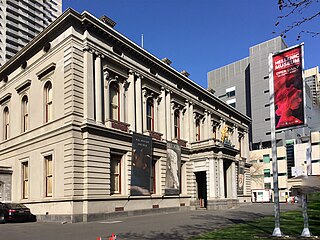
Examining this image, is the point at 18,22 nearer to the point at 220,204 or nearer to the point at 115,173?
the point at 220,204

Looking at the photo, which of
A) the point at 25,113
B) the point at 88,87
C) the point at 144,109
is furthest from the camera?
the point at 144,109

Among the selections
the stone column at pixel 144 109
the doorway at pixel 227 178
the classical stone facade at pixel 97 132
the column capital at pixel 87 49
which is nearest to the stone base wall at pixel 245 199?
the doorway at pixel 227 178

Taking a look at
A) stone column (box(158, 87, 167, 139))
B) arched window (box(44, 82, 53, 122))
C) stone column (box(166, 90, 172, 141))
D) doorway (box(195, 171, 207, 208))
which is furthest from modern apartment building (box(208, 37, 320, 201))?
arched window (box(44, 82, 53, 122))

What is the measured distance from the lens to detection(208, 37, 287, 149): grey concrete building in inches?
3907

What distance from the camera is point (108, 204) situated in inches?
1011

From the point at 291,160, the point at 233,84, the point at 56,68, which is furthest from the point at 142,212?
the point at 233,84

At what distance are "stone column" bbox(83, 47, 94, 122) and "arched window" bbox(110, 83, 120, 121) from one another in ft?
8.88

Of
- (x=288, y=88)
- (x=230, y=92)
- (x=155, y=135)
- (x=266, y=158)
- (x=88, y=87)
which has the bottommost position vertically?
(x=266, y=158)

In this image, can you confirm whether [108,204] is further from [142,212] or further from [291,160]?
[291,160]

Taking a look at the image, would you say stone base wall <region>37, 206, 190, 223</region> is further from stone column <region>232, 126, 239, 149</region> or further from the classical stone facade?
stone column <region>232, 126, 239, 149</region>

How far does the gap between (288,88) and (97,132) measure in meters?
14.6

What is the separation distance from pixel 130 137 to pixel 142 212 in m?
5.85

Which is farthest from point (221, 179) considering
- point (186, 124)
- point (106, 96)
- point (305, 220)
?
point (305, 220)

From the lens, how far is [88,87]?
25.8m
